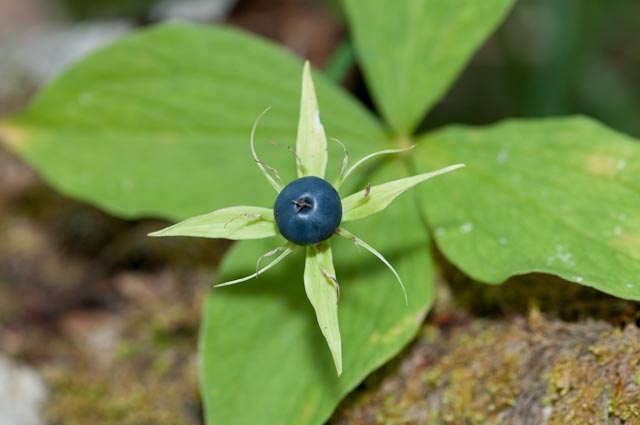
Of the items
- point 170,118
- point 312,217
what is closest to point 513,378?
point 312,217

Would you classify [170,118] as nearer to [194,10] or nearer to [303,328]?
[303,328]

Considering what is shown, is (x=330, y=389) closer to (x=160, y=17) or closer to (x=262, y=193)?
(x=262, y=193)

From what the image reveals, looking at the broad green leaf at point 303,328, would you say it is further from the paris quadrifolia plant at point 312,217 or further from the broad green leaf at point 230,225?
the broad green leaf at point 230,225

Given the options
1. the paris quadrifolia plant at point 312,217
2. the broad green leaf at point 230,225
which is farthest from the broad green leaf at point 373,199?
the broad green leaf at point 230,225

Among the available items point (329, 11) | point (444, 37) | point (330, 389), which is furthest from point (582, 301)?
point (329, 11)

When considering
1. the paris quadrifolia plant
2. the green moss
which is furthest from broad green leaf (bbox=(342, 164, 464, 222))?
the green moss

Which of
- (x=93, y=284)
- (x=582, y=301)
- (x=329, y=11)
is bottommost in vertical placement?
(x=93, y=284)

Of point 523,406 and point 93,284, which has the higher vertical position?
point 523,406
